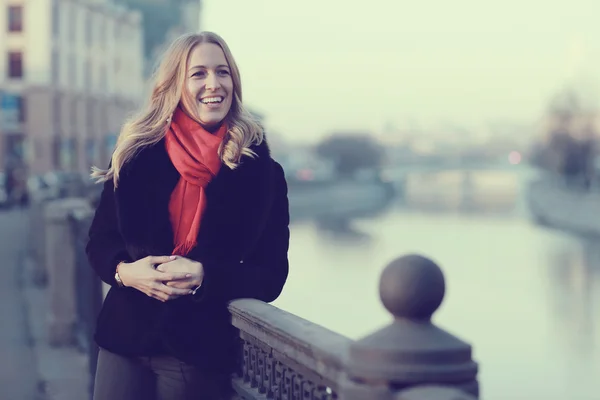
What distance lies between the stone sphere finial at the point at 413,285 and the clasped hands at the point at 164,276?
116 centimetres

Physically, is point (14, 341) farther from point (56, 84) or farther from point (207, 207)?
point (56, 84)

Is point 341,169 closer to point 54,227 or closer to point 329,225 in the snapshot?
point 329,225

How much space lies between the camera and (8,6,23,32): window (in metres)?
63.3

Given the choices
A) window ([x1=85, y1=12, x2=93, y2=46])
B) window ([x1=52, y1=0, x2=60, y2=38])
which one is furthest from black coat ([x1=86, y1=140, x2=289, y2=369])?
window ([x1=85, y1=12, x2=93, y2=46])

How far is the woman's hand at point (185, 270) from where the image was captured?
135 inches

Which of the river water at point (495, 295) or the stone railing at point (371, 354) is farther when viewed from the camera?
the river water at point (495, 295)

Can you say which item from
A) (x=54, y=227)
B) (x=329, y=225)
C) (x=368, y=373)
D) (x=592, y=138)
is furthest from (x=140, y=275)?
(x=592, y=138)

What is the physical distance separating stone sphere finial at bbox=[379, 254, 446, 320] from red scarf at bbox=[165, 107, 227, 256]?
3.95ft

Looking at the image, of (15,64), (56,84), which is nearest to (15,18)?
(15,64)

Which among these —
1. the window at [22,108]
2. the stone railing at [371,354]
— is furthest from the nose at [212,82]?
the window at [22,108]

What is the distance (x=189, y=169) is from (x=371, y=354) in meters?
1.20

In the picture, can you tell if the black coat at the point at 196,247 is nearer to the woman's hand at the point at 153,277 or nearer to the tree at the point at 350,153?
the woman's hand at the point at 153,277

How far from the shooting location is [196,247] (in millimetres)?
3498

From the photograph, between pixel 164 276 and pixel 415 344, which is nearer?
pixel 415 344
